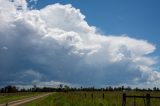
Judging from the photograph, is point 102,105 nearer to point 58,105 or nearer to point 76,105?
point 76,105

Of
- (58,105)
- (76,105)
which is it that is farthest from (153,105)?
(58,105)

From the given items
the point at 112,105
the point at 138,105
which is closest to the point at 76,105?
the point at 112,105

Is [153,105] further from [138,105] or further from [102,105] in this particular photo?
[102,105]

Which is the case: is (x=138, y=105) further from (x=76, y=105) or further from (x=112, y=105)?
(x=76, y=105)

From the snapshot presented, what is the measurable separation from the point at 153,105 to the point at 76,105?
7.70 metres

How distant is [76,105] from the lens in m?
34.2

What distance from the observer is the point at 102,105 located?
32938 millimetres

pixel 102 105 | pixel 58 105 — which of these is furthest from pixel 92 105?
pixel 58 105

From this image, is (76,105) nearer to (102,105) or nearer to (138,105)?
(102,105)

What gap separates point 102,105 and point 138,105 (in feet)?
11.7

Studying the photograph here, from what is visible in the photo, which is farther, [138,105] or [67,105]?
[67,105]

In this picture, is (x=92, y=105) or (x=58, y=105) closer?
(x=92, y=105)

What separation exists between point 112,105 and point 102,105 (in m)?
1.00

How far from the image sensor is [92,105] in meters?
33.4
